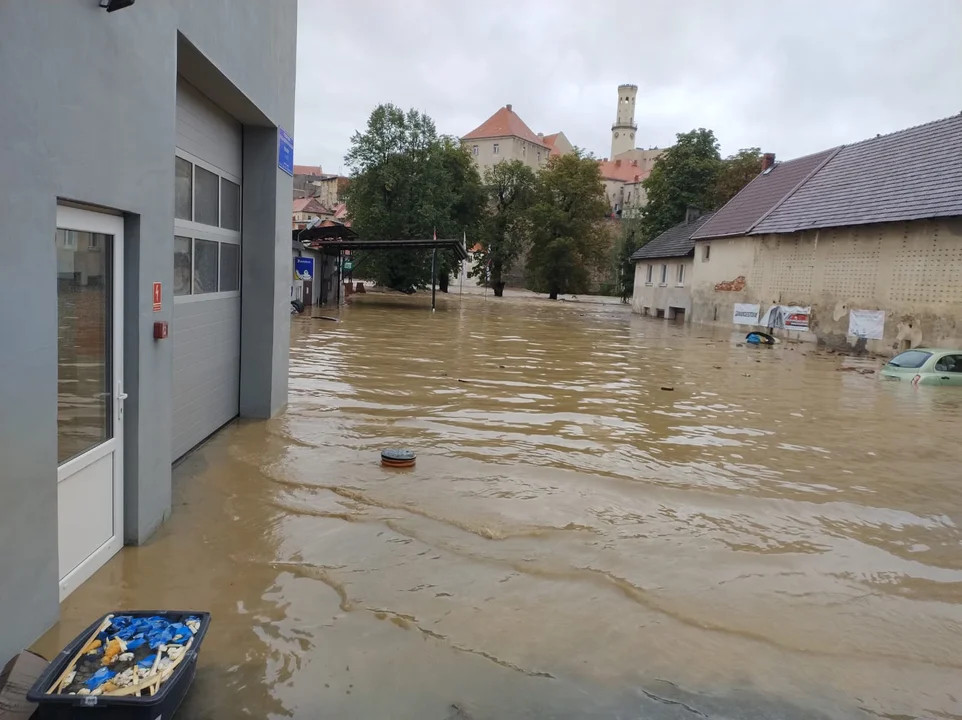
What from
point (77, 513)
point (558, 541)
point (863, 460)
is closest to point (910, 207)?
point (863, 460)

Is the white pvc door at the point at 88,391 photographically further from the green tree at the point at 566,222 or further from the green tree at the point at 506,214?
the green tree at the point at 506,214

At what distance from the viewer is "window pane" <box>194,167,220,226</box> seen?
708 centimetres

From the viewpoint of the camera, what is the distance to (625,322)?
117ft

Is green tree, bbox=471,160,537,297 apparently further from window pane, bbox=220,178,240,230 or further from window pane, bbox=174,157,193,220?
window pane, bbox=174,157,193,220

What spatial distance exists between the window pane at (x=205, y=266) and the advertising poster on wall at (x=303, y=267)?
2181cm

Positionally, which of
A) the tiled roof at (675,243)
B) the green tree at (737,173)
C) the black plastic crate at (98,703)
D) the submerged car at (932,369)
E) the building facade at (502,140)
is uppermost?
the building facade at (502,140)

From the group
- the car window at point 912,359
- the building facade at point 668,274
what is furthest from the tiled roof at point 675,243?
the car window at point 912,359

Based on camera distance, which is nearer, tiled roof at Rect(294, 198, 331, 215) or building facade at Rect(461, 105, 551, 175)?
tiled roof at Rect(294, 198, 331, 215)

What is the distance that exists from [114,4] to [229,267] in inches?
184

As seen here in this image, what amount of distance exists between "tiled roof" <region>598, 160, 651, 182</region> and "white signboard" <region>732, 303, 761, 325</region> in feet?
285

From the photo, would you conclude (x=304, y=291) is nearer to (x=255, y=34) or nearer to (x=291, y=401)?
(x=291, y=401)

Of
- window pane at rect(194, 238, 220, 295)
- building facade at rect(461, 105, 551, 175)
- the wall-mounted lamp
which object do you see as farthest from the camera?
building facade at rect(461, 105, 551, 175)

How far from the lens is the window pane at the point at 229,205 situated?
7922mm

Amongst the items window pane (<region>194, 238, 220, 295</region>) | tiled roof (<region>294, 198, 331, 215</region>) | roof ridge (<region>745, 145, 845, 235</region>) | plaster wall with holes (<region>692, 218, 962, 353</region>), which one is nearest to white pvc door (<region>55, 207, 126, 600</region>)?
window pane (<region>194, 238, 220, 295</region>)
